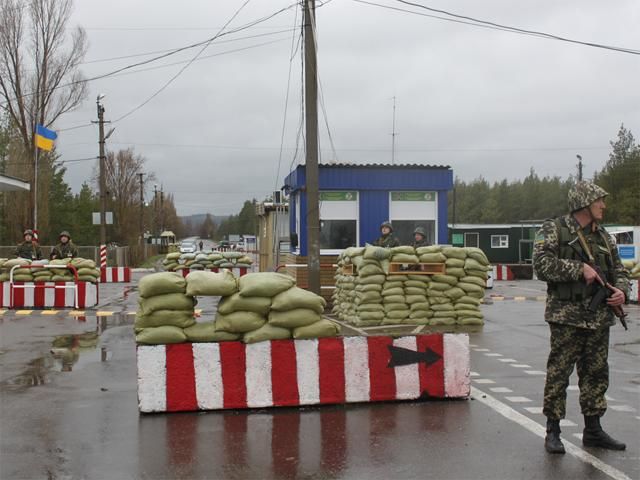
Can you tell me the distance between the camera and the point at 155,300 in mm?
6949

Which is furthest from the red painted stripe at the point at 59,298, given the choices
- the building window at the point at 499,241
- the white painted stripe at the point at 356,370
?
the building window at the point at 499,241

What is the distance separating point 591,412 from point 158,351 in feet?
12.2

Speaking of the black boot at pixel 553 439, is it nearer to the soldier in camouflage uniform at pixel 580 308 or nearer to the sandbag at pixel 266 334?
the soldier in camouflage uniform at pixel 580 308

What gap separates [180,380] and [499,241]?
42.5m

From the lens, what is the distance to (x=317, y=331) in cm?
693

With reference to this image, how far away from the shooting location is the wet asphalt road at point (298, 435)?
502 centimetres

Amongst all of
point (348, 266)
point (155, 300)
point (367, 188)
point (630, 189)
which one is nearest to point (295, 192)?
point (367, 188)

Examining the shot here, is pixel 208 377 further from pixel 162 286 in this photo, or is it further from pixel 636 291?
pixel 636 291

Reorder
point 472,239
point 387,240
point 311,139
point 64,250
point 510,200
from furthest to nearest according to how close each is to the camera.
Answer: point 510,200 < point 472,239 < point 64,250 < point 311,139 < point 387,240

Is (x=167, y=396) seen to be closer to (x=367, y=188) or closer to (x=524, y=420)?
(x=524, y=420)

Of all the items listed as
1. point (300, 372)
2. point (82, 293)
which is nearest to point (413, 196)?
point (82, 293)

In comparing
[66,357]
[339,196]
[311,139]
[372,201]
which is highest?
[311,139]

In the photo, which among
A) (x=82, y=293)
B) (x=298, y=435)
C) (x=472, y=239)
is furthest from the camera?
(x=472, y=239)

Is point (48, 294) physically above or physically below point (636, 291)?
above
